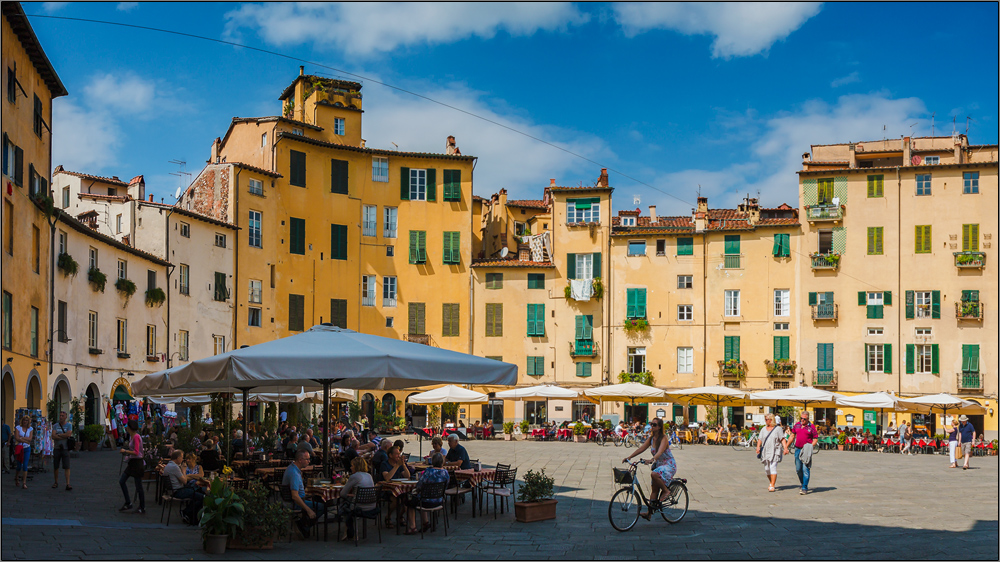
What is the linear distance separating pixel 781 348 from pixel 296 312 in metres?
22.1

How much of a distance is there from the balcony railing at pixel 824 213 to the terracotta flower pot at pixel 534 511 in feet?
117

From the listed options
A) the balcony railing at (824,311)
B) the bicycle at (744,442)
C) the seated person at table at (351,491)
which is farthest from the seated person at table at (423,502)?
the balcony railing at (824,311)

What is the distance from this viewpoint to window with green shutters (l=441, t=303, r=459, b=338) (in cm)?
4662

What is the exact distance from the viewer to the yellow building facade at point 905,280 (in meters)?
43.1

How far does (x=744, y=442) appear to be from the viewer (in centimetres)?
3422

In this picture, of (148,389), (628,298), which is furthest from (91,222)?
(148,389)

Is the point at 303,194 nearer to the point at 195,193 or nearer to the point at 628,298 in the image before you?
the point at 195,193

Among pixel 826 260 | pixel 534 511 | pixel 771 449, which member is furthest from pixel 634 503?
pixel 826 260

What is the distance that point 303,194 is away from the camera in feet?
148

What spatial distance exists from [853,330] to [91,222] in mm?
33033

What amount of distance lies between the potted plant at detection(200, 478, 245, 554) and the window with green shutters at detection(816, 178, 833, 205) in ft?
131

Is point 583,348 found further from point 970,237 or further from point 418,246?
point 970,237

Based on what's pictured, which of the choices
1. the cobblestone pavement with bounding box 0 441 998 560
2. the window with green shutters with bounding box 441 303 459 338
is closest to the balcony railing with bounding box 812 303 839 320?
the window with green shutters with bounding box 441 303 459 338

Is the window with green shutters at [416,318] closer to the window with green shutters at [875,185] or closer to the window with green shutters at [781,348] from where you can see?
the window with green shutters at [781,348]
